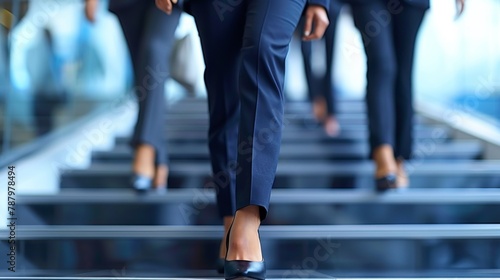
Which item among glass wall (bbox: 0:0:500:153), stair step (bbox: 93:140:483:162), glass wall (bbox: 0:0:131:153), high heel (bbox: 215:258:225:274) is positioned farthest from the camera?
stair step (bbox: 93:140:483:162)

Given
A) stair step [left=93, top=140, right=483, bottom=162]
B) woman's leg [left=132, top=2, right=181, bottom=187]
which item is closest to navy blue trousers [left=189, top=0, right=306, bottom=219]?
woman's leg [left=132, top=2, right=181, bottom=187]

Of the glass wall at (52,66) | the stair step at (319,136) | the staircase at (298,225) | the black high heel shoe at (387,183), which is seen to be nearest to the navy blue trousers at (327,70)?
the stair step at (319,136)

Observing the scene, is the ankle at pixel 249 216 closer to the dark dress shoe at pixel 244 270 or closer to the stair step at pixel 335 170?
the dark dress shoe at pixel 244 270

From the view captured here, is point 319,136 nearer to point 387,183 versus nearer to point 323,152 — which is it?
point 323,152

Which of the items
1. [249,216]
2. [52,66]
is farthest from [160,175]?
[52,66]

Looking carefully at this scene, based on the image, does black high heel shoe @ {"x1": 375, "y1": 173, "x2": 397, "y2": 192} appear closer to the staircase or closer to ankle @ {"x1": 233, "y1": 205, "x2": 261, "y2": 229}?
the staircase

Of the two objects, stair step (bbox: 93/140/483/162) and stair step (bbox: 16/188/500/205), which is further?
stair step (bbox: 93/140/483/162)

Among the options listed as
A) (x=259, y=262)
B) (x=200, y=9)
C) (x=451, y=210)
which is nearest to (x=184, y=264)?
(x=259, y=262)

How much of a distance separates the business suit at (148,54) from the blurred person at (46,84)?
1078mm

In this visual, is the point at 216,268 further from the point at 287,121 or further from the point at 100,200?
the point at 287,121

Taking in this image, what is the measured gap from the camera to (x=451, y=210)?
2.39 metres

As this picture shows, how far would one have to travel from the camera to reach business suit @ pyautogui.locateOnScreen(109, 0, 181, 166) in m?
2.75

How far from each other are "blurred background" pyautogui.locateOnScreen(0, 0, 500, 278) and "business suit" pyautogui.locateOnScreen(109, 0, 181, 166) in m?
0.36

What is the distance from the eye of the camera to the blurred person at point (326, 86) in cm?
397
